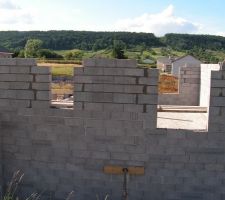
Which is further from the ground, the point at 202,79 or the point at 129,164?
the point at 202,79

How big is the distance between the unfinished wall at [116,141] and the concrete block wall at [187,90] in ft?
15.9

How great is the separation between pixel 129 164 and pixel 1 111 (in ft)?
8.22

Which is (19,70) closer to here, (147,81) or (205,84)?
(147,81)

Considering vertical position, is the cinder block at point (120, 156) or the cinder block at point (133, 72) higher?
the cinder block at point (133, 72)

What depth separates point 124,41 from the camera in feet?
332

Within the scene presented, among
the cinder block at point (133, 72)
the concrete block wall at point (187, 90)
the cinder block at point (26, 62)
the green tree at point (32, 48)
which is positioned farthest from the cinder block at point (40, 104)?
the green tree at point (32, 48)

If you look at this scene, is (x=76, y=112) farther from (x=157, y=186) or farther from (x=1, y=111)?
(x=157, y=186)

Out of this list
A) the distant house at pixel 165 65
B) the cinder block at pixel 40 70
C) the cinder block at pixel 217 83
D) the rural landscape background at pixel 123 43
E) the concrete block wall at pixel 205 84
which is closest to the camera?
the cinder block at pixel 217 83

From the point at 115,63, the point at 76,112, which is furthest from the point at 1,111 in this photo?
the point at 115,63

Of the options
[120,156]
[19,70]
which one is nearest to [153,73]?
[120,156]

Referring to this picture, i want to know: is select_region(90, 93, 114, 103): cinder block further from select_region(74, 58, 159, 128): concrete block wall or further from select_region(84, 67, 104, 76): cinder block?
select_region(84, 67, 104, 76): cinder block

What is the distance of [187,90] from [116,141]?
17.5 feet

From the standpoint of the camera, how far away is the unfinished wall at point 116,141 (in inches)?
245

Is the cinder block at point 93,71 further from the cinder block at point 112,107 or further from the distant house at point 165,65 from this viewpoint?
the distant house at point 165,65
